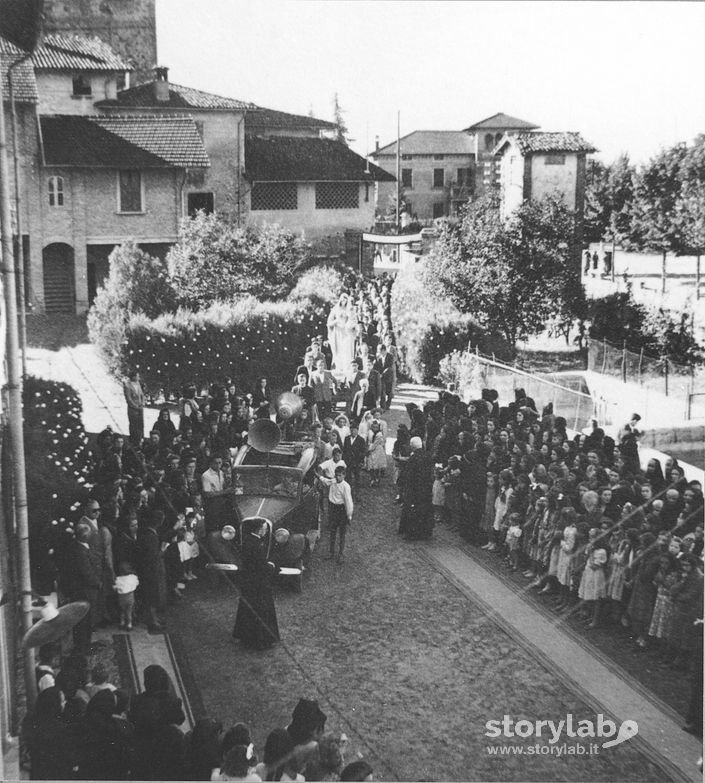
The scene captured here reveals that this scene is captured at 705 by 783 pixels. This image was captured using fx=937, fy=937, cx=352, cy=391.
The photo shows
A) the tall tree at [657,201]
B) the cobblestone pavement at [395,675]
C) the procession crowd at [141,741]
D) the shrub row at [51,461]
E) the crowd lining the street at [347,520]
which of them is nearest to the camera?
the procession crowd at [141,741]

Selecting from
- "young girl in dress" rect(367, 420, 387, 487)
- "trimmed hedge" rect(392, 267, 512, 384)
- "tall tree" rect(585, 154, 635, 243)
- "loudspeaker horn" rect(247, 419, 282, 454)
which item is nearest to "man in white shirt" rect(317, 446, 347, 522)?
"loudspeaker horn" rect(247, 419, 282, 454)

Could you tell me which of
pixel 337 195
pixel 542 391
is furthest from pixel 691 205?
pixel 337 195

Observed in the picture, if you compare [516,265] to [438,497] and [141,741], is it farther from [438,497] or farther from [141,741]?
[141,741]

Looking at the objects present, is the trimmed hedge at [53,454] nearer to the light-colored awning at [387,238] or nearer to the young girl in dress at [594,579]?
the light-colored awning at [387,238]

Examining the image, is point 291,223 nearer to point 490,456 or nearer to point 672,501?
point 490,456

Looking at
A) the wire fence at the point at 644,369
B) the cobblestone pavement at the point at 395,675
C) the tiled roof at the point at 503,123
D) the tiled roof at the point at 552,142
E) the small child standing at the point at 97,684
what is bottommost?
the cobblestone pavement at the point at 395,675

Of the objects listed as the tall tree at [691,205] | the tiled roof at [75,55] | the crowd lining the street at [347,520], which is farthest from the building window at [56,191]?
the tall tree at [691,205]

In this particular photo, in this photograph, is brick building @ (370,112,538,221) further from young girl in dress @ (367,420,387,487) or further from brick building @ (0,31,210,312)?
young girl in dress @ (367,420,387,487)
